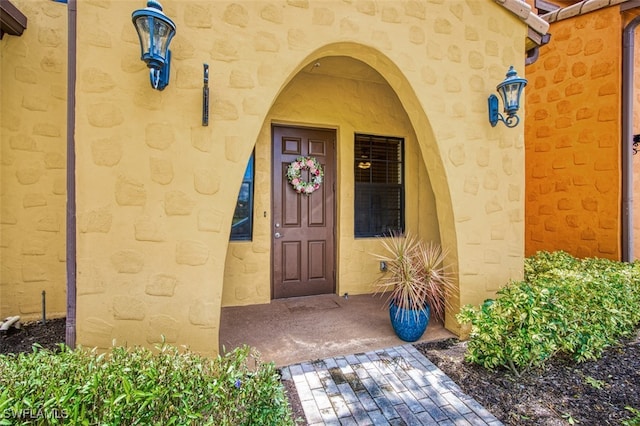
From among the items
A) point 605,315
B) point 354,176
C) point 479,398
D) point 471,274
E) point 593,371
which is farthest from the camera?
point 354,176

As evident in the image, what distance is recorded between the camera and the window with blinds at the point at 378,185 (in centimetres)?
419

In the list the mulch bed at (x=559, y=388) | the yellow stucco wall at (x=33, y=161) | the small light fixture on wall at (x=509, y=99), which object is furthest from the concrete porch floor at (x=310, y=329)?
the small light fixture on wall at (x=509, y=99)

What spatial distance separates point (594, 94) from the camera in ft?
12.8

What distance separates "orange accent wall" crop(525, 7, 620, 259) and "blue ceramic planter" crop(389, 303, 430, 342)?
299 centimetres

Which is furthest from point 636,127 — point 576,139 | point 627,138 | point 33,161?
point 33,161

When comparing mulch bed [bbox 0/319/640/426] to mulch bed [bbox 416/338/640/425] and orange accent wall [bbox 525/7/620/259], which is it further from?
orange accent wall [bbox 525/7/620/259]

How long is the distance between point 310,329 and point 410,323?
97 cm

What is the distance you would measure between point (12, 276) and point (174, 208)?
7.33 ft

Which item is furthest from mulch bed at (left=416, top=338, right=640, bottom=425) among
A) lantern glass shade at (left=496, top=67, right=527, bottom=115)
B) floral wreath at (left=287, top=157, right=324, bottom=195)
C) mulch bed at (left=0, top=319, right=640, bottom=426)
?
floral wreath at (left=287, top=157, right=324, bottom=195)

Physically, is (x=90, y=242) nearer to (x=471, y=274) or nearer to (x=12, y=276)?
(x=12, y=276)

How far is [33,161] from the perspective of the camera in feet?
9.65

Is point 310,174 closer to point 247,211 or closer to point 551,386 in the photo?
point 247,211

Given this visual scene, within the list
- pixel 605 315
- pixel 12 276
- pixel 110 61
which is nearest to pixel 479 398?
pixel 605 315

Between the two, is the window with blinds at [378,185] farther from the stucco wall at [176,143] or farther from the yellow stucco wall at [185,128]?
the stucco wall at [176,143]
